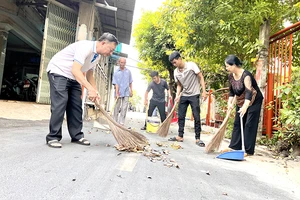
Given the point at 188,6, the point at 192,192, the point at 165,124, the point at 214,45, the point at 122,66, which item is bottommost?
the point at 192,192

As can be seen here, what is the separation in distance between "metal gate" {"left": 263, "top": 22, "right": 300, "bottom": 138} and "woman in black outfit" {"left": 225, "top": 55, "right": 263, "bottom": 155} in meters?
0.84

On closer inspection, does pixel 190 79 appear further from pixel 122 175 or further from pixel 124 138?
pixel 122 175

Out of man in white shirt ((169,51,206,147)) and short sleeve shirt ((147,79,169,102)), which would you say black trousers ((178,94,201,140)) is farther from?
short sleeve shirt ((147,79,169,102))

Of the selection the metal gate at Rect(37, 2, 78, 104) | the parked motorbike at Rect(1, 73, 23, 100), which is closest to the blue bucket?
the metal gate at Rect(37, 2, 78, 104)

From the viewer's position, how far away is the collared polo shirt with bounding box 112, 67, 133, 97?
6145 mm

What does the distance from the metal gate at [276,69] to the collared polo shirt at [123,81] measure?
2939 mm

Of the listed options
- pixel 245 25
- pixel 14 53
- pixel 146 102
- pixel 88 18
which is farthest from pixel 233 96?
pixel 14 53

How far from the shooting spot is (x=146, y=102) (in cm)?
733

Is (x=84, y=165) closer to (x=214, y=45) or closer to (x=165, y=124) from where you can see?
(x=165, y=124)

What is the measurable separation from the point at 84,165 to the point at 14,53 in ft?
46.8

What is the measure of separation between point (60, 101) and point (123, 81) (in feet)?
9.71

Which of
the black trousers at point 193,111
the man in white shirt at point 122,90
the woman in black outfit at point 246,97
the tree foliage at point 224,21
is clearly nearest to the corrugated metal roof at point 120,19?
the tree foliage at point 224,21

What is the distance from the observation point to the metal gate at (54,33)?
7.18 m

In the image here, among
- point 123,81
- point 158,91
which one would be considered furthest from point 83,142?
point 158,91
